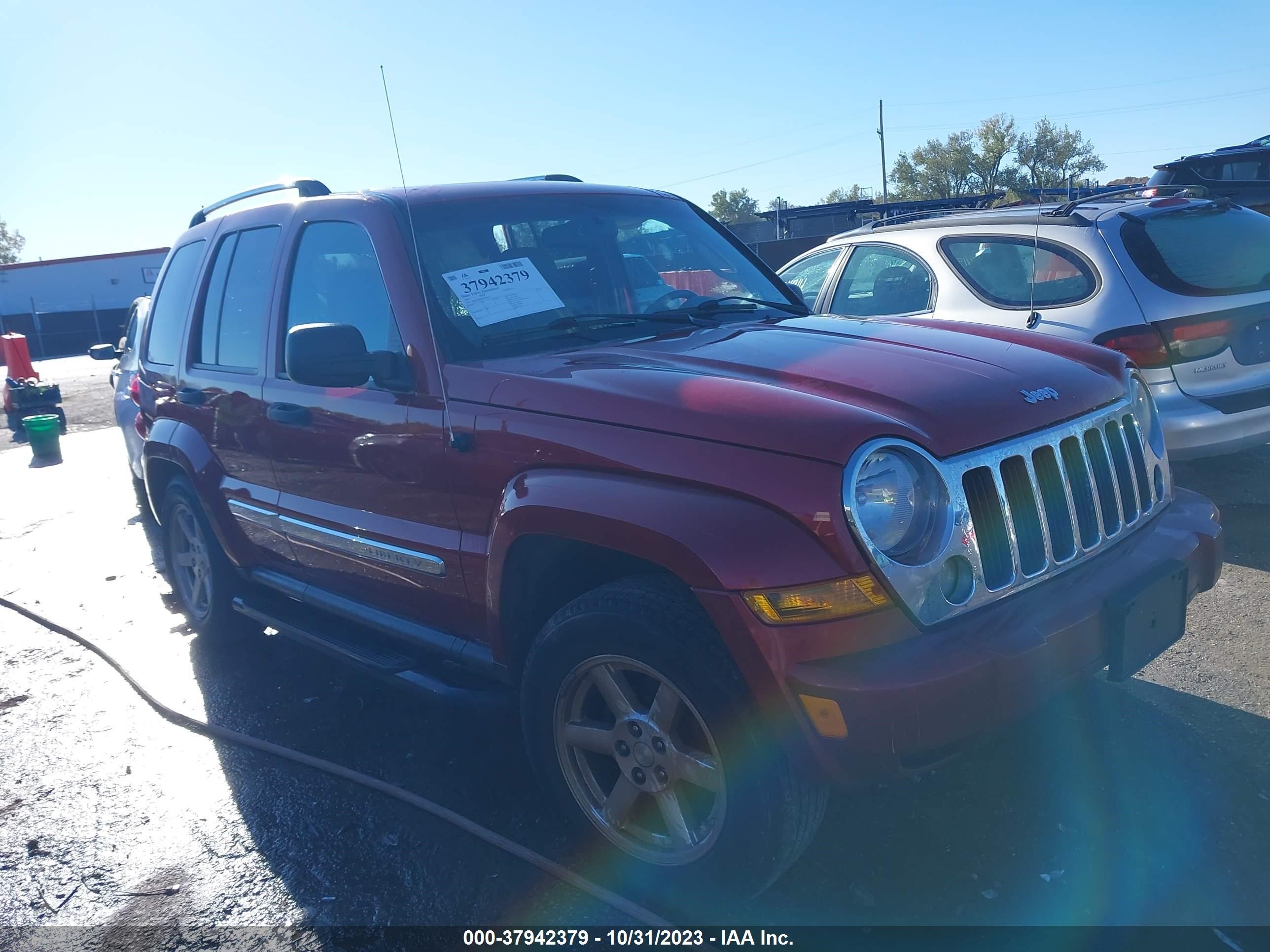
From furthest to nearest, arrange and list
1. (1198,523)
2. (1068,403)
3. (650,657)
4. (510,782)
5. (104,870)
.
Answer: (510,782) → (104,870) → (1198,523) → (1068,403) → (650,657)

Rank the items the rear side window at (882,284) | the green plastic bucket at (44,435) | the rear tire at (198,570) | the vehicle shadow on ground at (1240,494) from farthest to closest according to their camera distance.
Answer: the green plastic bucket at (44,435) < the rear side window at (882,284) < the vehicle shadow on ground at (1240,494) < the rear tire at (198,570)

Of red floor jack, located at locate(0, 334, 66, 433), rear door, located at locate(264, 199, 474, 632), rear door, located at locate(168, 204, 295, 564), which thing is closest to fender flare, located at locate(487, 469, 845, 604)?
rear door, located at locate(264, 199, 474, 632)

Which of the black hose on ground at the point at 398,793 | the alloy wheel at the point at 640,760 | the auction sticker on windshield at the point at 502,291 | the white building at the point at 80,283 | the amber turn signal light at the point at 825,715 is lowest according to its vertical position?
the black hose on ground at the point at 398,793

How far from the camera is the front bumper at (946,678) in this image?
2.13 meters

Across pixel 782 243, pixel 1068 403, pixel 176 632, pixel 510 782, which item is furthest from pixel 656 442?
pixel 782 243

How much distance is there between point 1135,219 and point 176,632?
571cm

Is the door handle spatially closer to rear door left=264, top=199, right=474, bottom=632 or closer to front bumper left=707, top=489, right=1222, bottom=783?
rear door left=264, top=199, right=474, bottom=632

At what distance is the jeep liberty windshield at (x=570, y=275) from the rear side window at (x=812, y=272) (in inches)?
102

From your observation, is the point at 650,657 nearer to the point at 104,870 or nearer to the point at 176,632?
the point at 104,870

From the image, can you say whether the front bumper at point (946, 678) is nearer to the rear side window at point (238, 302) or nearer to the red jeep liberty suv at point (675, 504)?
the red jeep liberty suv at point (675, 504)

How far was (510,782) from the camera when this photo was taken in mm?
3457

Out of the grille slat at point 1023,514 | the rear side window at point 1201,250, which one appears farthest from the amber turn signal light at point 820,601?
the rear side window at point 1201,250

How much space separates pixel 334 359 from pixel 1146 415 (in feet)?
8.57

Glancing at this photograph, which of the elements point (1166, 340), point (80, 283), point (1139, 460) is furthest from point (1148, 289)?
point (80, 283)
